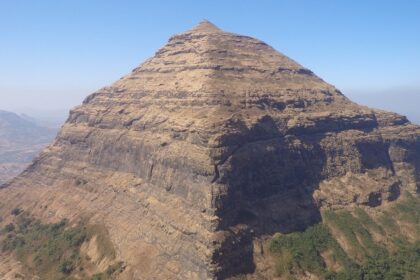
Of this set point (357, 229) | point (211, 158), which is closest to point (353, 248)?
point (357, 229)

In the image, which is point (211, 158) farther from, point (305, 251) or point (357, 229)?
point (357, 229)

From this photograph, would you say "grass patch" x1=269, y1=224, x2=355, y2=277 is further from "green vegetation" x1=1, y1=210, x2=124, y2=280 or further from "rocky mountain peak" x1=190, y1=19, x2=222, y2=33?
"rocky mountain peak" x1=190, y1=19, x2=222, y2=33

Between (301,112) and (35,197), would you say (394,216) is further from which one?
(35,197)

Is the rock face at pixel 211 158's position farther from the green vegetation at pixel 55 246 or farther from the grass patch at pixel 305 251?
the green vegetation at pixel 55 246

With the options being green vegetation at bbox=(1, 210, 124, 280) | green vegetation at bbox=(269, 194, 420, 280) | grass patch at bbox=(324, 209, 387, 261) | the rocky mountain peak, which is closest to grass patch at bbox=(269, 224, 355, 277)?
green vegetation at bbox=(269, 194, 420, 280)

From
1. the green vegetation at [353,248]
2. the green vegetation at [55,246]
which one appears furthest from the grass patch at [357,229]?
the green vegetation at [55,246]

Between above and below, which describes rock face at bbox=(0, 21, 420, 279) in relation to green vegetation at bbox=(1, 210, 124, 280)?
above
